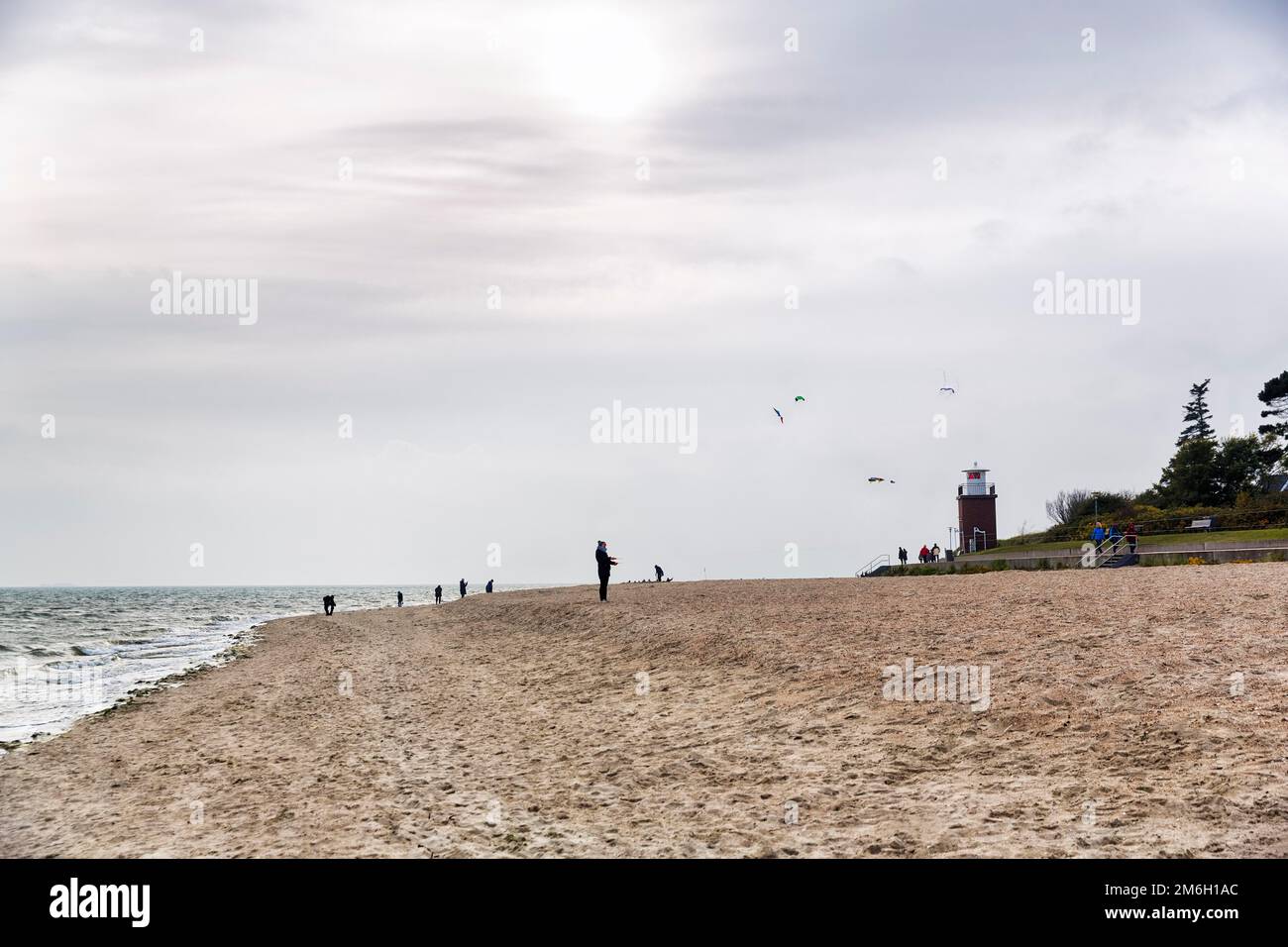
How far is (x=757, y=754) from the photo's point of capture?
10172 millimetres

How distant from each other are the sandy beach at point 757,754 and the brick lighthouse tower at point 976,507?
58791 millimetres

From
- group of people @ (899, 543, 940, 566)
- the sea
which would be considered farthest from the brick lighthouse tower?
the sea

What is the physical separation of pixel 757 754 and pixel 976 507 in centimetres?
7270

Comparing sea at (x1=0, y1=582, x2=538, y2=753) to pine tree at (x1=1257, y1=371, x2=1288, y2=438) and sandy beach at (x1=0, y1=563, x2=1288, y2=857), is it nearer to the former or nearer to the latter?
sandy beach at (x1=0, y1=563, x2=1288, y2=857)

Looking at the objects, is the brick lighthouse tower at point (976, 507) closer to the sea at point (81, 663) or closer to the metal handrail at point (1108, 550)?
the metal handrail at point (1108, 550)

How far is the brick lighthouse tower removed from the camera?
76.9 meters

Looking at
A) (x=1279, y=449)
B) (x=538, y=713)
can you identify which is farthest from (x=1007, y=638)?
(x=1279, y=449)

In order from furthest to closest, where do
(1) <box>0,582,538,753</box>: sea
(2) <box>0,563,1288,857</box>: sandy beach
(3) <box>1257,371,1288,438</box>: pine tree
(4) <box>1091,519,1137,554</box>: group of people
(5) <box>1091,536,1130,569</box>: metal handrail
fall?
(3) <box>1257,371,1288,438</box>: pine tree
(5) <box>1091,536,1130,569</box>: metal handrail
(4) <box>1091,519,1137,554</box>: group of people
(1) <box>0,582,538,753</box>: sea
(2) <box>0,563,1288,857</box>: sandy beach

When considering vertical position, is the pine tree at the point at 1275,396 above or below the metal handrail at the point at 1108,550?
above

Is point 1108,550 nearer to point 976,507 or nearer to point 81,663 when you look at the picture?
point 976,507

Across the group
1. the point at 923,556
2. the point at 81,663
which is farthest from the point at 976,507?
the point at 81,663

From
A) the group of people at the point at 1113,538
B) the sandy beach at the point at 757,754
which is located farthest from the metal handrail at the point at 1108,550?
the sandy beach at the point at 757,754

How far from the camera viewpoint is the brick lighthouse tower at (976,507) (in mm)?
76938

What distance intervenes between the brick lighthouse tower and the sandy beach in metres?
58.8
